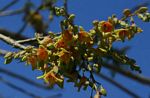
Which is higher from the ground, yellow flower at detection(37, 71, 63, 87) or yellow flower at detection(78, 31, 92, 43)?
yellow flower at detection(78, 31, 92, 43)

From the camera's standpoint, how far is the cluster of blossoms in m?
1.02

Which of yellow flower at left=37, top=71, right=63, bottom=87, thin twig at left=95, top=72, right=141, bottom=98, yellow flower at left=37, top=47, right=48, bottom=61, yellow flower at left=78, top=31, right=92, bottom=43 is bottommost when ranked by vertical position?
yellow flower at left=37, top=71, right=63, bottom=87

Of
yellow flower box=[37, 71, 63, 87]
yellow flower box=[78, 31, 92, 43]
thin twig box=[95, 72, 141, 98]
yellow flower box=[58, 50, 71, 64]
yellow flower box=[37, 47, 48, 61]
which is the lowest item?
yellow flower box=[37, 71, 63, 87]

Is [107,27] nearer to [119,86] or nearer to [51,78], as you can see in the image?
[51,78]

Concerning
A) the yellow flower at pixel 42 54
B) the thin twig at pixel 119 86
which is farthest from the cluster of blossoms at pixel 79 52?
the thin twig at pixel 119 86

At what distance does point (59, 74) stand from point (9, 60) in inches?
5.0

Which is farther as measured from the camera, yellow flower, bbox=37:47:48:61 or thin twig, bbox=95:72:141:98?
thin twig, bbox=95:72:141:98

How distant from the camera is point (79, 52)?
3.39ft

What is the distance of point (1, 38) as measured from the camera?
1.30m

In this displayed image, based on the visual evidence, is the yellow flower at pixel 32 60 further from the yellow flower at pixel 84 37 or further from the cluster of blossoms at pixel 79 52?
the yellow flower at pixel 84 37

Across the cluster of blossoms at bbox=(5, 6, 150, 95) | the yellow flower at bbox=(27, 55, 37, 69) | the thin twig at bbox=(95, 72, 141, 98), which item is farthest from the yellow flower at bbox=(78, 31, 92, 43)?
the thin twig at bbox=(95, 72, 141, 98)

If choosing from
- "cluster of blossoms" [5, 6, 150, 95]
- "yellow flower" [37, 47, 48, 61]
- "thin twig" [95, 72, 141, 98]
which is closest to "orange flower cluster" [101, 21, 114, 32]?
"cluster of blossoms" [5, 6, 150, 95]

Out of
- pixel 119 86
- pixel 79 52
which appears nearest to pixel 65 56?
pixel 79 52

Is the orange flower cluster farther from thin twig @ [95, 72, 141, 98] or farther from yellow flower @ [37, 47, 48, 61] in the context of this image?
thin twig @ [95, 72, 141, 98]
